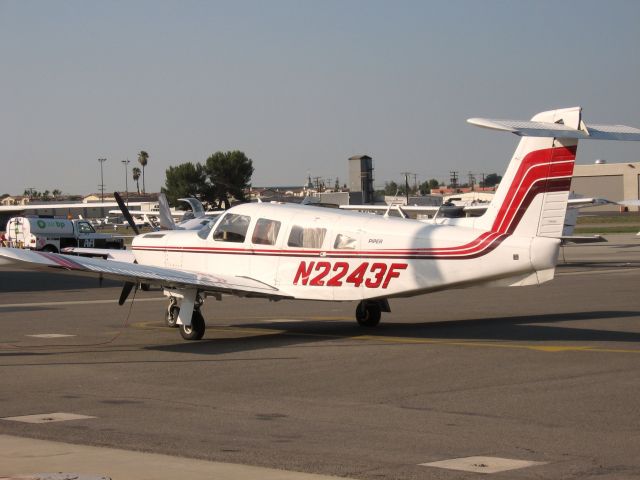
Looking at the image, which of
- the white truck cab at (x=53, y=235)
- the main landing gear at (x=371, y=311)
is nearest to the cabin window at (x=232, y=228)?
the main landing gear at (x=371, y=311)

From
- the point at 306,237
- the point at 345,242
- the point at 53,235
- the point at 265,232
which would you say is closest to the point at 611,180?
the point at 53,235

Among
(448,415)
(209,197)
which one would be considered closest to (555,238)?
(448,415)

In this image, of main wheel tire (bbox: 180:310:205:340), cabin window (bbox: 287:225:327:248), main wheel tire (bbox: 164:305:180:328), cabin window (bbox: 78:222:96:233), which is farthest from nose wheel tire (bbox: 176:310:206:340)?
cabin window (bbox: 78:222:96:233)

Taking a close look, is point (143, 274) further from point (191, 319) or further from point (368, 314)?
point (368, 314)

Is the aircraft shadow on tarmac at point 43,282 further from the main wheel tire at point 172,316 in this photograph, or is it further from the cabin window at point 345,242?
the cabin window at point 345,242

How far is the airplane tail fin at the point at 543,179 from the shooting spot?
52.3ft

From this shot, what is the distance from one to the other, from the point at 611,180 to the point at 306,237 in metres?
113

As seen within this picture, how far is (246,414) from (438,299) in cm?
1594

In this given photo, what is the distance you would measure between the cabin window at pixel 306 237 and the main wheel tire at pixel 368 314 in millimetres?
2319

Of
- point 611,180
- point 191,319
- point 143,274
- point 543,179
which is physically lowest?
point 191,319

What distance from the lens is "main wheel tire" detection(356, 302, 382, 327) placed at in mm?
19266

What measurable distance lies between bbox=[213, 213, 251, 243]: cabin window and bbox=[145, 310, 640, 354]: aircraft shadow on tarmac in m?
Answer: 1.80

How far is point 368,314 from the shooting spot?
63.4 ft

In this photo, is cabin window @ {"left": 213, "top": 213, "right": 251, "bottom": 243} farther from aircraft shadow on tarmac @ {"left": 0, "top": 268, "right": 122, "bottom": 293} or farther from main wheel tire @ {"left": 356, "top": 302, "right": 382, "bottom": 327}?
aircraft shadow on tarmac @ {"left": 0, "top": 268, "right": 122, "bottom": 293}
